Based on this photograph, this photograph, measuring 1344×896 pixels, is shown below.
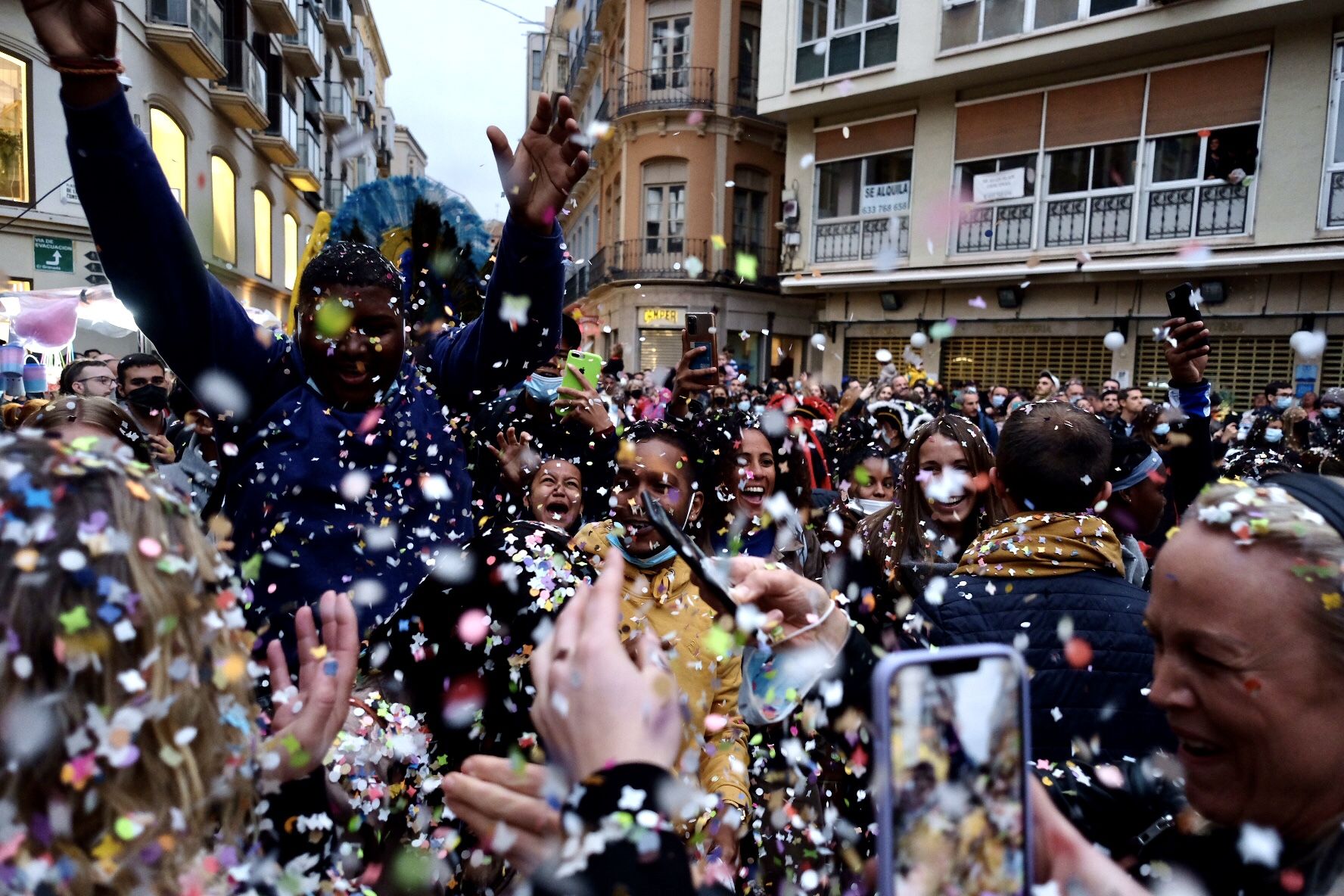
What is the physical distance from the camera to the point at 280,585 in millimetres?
1724

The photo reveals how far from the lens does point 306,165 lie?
25906 millimetres

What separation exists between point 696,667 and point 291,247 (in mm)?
26105

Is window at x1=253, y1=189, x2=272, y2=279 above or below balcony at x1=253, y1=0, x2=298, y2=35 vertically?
below

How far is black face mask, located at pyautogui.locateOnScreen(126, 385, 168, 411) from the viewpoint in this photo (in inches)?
166

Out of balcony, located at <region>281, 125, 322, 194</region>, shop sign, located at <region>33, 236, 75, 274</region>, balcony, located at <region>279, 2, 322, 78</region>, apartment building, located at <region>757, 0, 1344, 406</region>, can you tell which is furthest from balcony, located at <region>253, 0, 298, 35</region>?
apartment building, located at <region>757, 0, 1344, 406</region>

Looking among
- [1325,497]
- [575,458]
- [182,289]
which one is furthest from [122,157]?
[575,458]

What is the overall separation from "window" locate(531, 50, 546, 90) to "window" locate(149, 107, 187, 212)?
113 feet

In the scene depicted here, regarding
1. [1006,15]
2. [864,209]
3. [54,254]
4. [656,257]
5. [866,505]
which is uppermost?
[1006,15]

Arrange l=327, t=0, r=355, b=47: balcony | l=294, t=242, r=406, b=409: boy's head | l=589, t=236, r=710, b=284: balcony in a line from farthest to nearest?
l=327, t=0, r=355, b=47: balcony < l=589, t=236, r=710, b=284: balcony < l=294, t=242, r=406, b=409: boy's head

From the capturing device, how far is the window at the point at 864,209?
15805 millimetres

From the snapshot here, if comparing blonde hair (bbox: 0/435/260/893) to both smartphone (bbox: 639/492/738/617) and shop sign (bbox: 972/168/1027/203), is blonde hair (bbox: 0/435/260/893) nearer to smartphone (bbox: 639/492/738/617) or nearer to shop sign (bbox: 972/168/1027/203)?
smartphone (bbox: 639/492/738/617)

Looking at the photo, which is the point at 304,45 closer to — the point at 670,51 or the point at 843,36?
the point at 670,51

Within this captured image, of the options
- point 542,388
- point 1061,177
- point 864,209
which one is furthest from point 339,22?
point 542,388

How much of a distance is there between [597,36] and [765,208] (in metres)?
10.5
